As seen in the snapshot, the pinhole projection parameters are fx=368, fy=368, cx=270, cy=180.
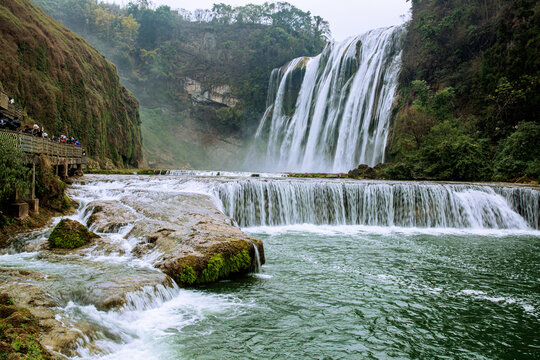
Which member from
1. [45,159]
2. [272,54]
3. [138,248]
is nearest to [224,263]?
[138,248]

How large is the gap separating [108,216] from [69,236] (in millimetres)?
2282

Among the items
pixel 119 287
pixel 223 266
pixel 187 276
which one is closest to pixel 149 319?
pixel 119 287

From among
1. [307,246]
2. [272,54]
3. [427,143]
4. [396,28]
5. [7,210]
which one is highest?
[272,54]

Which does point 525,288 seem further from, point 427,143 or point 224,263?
point 427,143

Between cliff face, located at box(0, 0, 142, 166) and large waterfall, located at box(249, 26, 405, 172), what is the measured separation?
18948 millimetres

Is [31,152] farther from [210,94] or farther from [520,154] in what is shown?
[210,94]

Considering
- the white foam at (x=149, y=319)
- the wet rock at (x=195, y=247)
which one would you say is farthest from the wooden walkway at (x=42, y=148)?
the white foam at (x=149, y=319)

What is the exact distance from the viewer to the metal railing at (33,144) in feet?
34.7

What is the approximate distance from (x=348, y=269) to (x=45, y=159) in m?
10.4

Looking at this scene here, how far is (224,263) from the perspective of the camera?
7617 mm

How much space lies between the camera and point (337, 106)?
3741 cm

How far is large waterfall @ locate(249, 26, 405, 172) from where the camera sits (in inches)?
1294

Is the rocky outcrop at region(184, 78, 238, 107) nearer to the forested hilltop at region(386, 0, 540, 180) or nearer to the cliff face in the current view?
the cliff face

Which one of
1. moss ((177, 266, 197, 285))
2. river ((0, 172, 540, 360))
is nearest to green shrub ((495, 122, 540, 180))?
river ((0, 172, 540, 360))
